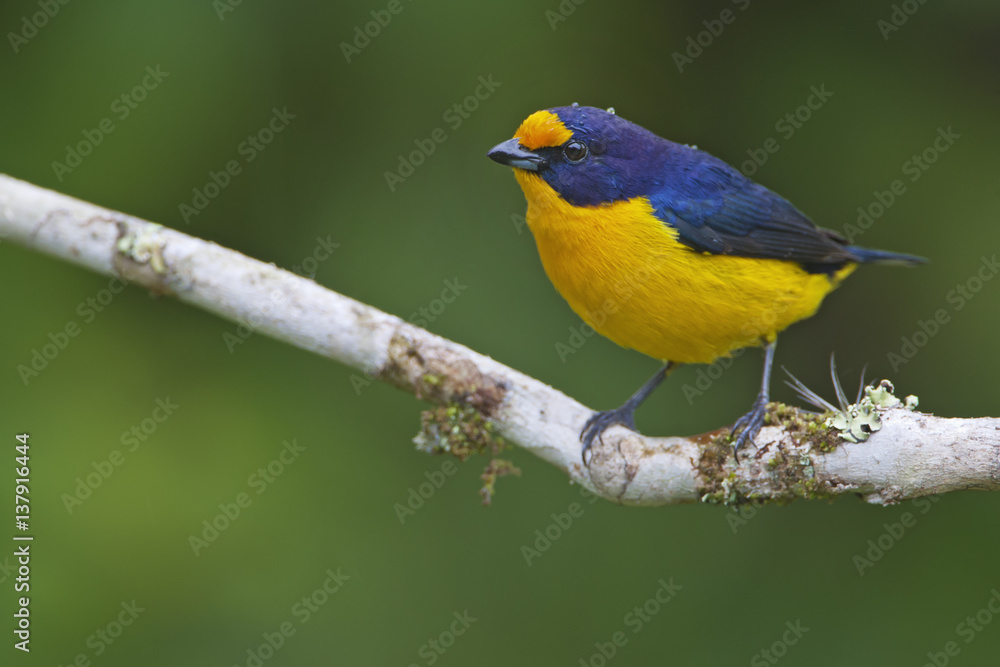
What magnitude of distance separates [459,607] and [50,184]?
9.69 ft

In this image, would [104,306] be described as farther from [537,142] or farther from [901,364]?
[901,364]

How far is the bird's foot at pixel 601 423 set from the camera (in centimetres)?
339

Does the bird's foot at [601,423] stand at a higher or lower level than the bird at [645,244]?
lower

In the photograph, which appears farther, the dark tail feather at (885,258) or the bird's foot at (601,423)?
the dark tail feather at (885,258)

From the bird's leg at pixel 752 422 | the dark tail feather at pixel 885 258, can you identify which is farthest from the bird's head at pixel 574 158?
the dark tail feather at pixel 885 258

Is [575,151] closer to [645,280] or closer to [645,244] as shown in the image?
[645,244]

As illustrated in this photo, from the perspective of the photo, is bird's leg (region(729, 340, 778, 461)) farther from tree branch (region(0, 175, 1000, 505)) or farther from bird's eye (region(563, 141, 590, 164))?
bird's eye (region(563, 141, 590, 164))

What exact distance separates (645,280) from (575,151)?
0.60 meters

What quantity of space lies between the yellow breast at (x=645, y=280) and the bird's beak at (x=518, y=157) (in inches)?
2.7

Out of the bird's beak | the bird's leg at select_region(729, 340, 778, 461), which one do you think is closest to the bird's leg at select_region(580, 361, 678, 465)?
the bird's leg at select_region(729, 340, 778, 461)

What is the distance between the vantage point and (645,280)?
3.56 meters

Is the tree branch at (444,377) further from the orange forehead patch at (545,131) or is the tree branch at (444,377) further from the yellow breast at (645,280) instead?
the orange forehead patch at (545,131)

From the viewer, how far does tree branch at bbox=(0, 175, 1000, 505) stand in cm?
292

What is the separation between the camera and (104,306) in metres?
4.61
